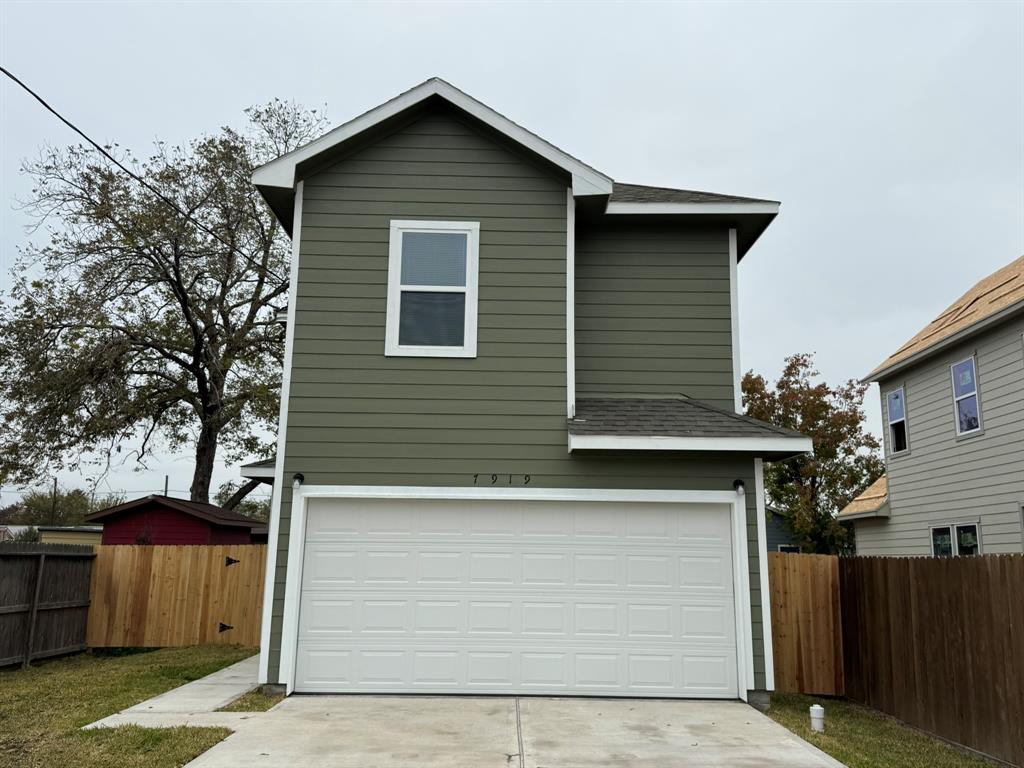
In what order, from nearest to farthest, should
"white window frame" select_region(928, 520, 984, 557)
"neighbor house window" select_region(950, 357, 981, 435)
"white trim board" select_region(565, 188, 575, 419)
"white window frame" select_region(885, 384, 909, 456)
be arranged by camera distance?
"white trim board" select_region(565, 188, 575, 419) < "white window frame" select_region(928, 520, 984, 557) < "neighbor house window" select_region(950, 357, 981, 435) < "white window frame" select_region(885, 384, 909, 456)

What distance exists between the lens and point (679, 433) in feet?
26.1

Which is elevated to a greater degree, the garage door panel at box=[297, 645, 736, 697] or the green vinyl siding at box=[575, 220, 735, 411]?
the green vinyl siding at box=[575, 220, 735, 411]

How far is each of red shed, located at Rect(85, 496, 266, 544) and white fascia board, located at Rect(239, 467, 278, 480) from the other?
767 centimetres

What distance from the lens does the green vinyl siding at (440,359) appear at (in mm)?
8195

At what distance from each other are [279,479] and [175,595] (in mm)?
6102

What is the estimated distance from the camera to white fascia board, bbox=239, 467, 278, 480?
8.82 m

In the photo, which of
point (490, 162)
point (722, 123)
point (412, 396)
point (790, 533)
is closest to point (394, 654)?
point (412, 396)

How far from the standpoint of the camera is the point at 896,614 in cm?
790

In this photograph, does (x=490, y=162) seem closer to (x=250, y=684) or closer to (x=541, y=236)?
(x=541, y=236)

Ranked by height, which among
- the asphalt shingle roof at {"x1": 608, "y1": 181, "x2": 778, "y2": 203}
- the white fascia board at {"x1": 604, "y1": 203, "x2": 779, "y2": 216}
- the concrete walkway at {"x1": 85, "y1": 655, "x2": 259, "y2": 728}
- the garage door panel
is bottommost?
the concrete walkway at {"x1": 85, "y1": 655, "x2": 259, "y2": 728}

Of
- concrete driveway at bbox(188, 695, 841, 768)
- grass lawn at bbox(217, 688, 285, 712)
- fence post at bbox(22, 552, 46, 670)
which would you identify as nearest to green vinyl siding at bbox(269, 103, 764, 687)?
grass lawn at bbox(217, 688, 285, 712)

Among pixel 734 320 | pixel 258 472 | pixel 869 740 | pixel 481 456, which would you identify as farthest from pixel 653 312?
pixel 258 472

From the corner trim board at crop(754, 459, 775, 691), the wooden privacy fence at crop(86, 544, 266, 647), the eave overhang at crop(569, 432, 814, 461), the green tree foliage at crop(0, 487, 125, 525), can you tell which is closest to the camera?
the eave overhang at crop(569, 432, 814, 461)

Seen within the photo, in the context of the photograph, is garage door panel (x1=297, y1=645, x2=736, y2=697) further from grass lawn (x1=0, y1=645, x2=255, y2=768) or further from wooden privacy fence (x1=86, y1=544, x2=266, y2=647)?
wooden privacy fence (x1=86, y1=544, x2=266, y2=647)
